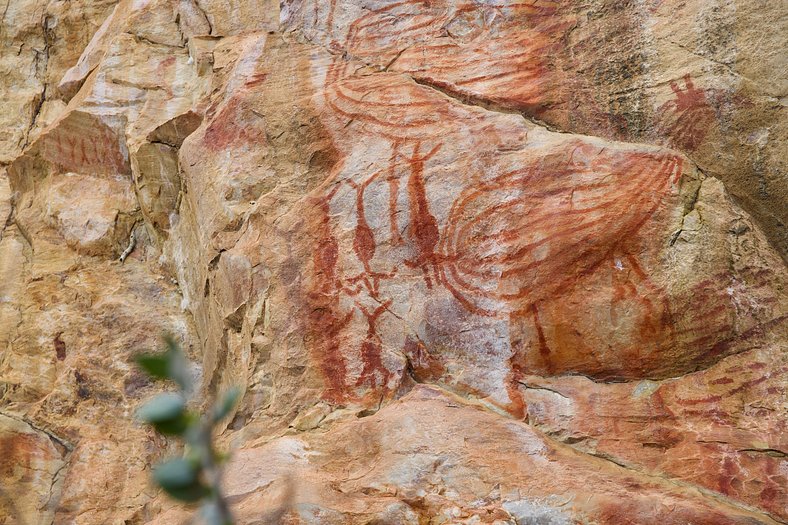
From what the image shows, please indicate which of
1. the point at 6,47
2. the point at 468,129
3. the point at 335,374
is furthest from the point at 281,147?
the point at 6,47

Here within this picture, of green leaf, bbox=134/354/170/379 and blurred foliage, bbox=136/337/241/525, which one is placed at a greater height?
green leaf, bbox=134/354/170/379

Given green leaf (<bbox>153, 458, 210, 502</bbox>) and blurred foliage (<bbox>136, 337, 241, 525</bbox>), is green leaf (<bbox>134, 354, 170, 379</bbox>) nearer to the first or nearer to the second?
blurred foliage (<bbox>136, 337, 241, 525</bbox>)

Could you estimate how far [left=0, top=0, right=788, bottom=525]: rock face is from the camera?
5188 millimetres

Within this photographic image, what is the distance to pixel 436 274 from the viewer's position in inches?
231

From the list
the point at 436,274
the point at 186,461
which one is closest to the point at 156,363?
the point at 186,461

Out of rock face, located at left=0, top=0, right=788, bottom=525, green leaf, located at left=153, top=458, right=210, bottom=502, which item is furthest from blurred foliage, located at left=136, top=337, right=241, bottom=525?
rock face, located at left=0, top=0, right=788, bottom=525

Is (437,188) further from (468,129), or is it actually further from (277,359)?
(277,359)

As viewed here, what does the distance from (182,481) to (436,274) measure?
14.2 feet

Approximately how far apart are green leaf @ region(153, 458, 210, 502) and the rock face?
9.48 feet

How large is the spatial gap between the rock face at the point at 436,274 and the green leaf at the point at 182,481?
9.48 feet

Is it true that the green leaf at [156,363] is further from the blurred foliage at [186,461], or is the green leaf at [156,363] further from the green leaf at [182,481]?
the green leaf at [182,481]

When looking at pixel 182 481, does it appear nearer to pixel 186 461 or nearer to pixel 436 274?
pixel 186 461

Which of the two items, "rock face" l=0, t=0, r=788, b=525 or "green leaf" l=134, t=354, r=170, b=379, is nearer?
"green leaf" l=134, t=354, r=170, b=379

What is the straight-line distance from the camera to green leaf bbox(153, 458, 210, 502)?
5.15ft
